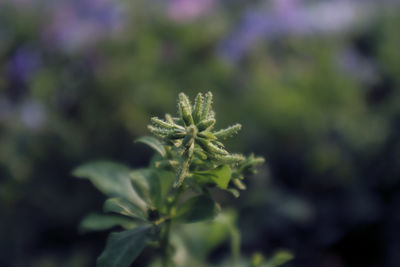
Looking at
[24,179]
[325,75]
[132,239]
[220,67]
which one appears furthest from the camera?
[325,75]

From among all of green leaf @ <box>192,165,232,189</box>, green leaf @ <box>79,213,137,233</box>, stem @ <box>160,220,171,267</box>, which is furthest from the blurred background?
green leaf @ <box>192,165,232,189</box>

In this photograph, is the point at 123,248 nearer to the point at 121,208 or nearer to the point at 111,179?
the point at 121,208

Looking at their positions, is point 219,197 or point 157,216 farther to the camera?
point 219,197

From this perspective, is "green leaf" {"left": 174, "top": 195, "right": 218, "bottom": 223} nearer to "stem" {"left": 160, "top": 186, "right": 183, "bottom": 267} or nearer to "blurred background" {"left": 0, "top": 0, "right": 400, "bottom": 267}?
"stem" {"left": 160, "top": 186, "right": 183, "bottom": 267}

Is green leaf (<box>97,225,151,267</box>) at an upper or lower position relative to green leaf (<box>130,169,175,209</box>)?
lower

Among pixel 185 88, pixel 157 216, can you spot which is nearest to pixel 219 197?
pixel 185 88

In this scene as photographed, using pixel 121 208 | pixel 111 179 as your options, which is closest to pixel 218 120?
pixel 111 179

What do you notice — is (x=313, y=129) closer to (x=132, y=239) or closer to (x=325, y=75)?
(x=325, y=75)

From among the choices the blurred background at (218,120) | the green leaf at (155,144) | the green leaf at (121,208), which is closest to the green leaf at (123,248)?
the green leaf at (121,208)
